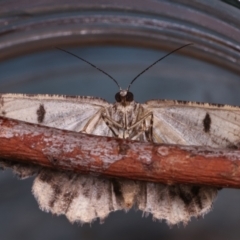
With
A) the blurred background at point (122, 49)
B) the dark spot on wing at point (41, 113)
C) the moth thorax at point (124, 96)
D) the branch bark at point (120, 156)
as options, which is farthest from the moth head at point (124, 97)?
the blurred background at point (122, 49)

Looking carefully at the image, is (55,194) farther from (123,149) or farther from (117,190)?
(123,149)

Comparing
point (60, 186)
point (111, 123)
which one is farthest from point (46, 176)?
point (111, 123)

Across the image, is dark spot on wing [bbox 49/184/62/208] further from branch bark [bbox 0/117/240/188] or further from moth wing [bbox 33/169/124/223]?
branch bark [bbox 0/117/240/188]

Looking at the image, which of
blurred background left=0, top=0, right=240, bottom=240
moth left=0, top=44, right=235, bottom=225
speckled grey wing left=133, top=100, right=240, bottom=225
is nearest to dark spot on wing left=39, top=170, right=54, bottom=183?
moth left=0, top=44, right=235, bottom=225

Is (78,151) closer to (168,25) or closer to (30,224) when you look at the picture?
(30,224)

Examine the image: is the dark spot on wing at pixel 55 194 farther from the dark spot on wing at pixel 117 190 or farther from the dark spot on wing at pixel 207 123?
the dark spot on wing at pixel 207 123
